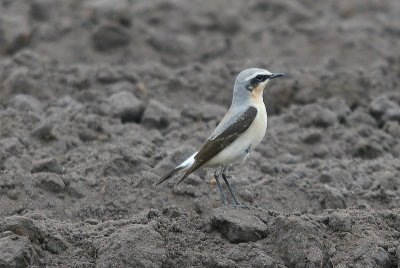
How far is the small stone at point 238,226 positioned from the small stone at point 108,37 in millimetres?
7325

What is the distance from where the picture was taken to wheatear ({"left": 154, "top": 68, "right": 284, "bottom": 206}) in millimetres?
8297

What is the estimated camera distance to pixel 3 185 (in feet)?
28.1

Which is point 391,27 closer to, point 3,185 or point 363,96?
point 363,96

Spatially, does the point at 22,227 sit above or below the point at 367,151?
above

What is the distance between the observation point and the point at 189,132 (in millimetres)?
11086

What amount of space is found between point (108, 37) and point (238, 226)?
301 inches

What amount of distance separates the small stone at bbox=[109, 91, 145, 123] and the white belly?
3.06m

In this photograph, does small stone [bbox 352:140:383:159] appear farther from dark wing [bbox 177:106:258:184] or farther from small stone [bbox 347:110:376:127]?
dark wing [bbox 177:106:258:184]

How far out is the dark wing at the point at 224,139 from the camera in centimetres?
823

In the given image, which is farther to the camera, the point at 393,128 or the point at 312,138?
the point at 393,128

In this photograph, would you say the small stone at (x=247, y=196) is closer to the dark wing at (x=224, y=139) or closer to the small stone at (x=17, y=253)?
the dark wing at (x=224, y=139)

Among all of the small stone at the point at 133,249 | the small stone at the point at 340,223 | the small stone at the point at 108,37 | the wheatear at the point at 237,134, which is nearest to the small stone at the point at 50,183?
the wheatear at the point at 237,134

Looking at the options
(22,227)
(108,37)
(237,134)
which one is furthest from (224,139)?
(108,37)

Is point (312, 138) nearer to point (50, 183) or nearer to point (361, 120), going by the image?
point (361, 120)
